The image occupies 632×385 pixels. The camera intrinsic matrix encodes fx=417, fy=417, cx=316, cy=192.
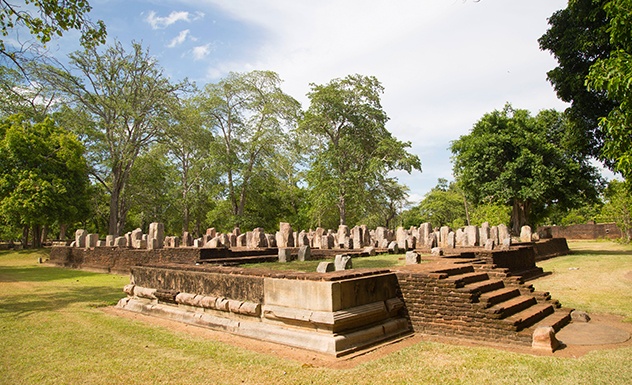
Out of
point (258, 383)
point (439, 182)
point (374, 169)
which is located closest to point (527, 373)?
point (258, 383)

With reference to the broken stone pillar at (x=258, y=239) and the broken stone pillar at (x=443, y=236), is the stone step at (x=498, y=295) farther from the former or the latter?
the broken stone pillar at (x=258, y=239)

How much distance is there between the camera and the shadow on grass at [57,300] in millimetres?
8469

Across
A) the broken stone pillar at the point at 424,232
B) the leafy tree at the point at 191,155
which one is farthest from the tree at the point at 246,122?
the broken stone pillar at the point at 424,232

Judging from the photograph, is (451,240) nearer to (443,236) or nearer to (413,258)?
(443,236)

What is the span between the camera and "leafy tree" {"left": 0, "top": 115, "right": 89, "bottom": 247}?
69.9ft

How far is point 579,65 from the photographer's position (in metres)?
12.9

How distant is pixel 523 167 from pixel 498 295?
16.6 m

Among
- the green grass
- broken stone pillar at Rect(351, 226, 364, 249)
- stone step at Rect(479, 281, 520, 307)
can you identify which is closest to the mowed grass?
stone step at Rect(479, 281, 520, 307)

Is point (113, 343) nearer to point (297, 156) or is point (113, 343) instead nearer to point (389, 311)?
point (389, 311)

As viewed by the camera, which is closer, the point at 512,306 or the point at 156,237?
the point at 512,306

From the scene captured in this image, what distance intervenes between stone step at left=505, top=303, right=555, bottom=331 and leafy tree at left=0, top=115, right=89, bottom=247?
2100cm

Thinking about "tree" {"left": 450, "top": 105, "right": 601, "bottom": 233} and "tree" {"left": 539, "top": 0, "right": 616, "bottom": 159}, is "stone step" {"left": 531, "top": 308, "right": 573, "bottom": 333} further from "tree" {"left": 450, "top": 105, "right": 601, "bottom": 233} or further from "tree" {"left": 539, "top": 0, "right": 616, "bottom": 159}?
"tree" {"left": 450, "top": 105, "right": 601, "bottom": 233}


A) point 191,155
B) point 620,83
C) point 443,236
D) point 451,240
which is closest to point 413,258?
point 620,83

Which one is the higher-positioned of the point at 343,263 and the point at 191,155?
the point at 191,155
